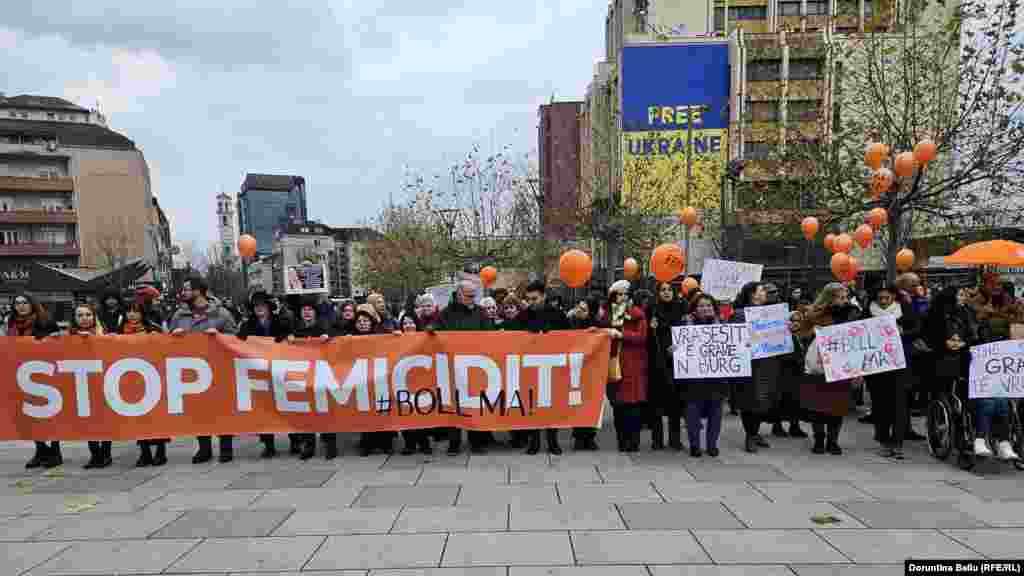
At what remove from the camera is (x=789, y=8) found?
142 ft

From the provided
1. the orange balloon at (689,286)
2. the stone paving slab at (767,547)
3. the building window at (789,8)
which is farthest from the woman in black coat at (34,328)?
the building window at (789,8)

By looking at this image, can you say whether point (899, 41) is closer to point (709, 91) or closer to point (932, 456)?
point (932, 456)

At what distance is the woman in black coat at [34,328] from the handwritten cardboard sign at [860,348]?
824 centimetres

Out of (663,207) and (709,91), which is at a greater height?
(709,91)

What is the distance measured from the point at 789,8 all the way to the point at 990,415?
47640mm

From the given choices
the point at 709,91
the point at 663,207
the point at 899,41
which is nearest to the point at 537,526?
the point at 899,41

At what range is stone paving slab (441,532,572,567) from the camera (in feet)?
11.9

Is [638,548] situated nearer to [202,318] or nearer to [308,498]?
[308,498]

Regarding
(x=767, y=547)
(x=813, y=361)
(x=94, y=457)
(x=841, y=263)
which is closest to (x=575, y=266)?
(x=813, y=361)

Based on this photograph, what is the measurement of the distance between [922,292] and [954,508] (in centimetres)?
444

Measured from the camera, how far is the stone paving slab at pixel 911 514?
4.07 m

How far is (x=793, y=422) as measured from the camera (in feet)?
22.0

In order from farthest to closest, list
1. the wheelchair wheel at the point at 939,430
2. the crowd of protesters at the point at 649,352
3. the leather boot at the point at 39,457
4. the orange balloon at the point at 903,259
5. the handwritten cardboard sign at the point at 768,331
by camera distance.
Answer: the orange balloon at the point at 903,259 → the handwritten cardboard sign at the point at 768,331 → the leather boot at the point at 39,457 → the crowd of protesters at the point at 649,352 → the wheelchair wheel at the point at 939,430

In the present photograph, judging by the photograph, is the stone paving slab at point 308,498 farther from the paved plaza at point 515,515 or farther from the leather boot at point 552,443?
the leather boot at point 552,443
